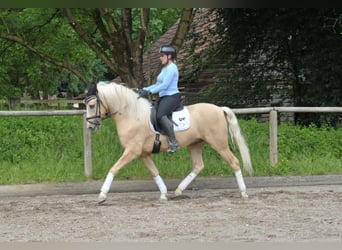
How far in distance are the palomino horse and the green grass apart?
1.60 m

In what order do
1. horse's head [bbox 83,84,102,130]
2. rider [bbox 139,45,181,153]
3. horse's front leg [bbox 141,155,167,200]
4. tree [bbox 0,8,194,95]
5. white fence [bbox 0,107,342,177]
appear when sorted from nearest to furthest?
1. rider [bbox 139,45,181,153]
2. horse's head [bbox 83,84,102,130]
3. horse's front leg [bbox 141,155,167,200]
4. white fence [bbox 0,107,342,177]
5. tree [bbox 0,8,194,95]

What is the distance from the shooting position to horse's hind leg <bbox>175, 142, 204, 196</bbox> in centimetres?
881

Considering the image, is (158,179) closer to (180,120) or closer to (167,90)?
(180,120)

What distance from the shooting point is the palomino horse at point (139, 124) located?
8.30 m

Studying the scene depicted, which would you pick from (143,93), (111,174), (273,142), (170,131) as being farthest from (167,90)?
(273,142)

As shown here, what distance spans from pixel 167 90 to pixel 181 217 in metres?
2.15

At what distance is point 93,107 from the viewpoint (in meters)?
8.30

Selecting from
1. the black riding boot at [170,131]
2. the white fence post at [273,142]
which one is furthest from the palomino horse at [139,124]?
the white fence post at [273,142]

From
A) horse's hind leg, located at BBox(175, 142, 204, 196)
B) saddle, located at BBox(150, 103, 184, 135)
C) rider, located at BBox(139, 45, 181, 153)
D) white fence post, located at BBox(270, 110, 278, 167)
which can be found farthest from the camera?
white fence post, located at BBox(270, 110, 278, 167)

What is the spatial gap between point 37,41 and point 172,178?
1305 centimetres

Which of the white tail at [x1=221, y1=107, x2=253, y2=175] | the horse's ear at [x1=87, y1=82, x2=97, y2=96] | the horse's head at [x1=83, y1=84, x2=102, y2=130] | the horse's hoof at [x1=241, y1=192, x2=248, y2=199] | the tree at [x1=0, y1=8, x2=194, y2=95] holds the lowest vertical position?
the horse's hoof at [x1=241, y1=192, x2=248, y2=199]

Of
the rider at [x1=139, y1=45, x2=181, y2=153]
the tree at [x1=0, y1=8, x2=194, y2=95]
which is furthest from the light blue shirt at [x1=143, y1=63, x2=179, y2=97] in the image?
the tree at [x1=0, y1=8, x2=194, y2=95]

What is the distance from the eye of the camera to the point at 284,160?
10.9 metres

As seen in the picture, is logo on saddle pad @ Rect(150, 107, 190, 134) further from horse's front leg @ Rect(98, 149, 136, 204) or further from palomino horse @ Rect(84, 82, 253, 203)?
horse's front leg @ Rect(98, 149, 136, 204)
